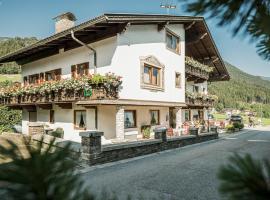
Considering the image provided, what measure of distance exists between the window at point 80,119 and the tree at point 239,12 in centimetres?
1729

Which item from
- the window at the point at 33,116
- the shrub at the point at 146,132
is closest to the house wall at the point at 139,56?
the shrub at the point at 146,132

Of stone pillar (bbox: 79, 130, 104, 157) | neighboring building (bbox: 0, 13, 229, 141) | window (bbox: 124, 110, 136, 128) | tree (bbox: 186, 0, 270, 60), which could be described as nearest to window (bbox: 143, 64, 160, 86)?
neighboring building (bbox: 0, 13, 229, 141)

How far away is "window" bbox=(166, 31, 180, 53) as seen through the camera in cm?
1998

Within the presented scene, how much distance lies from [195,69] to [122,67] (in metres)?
10.7

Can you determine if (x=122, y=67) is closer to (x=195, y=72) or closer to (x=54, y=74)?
(x=54, y=74)

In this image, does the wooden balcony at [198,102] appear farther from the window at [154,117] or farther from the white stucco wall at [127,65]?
the window at [154,117]

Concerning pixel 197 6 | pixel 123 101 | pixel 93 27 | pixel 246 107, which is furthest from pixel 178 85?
pixel 246 107

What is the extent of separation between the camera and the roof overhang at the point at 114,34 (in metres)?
15.2

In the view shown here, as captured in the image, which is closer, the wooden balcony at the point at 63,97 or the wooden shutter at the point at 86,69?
the wooden balcony at the point at 63,97

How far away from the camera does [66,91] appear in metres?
16.9

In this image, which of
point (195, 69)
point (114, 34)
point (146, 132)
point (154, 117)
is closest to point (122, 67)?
point (114, 34)

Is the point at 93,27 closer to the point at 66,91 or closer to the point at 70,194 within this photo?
the point at 66,91

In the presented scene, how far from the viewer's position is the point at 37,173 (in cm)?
105

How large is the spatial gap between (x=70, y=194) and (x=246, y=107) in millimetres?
117328
